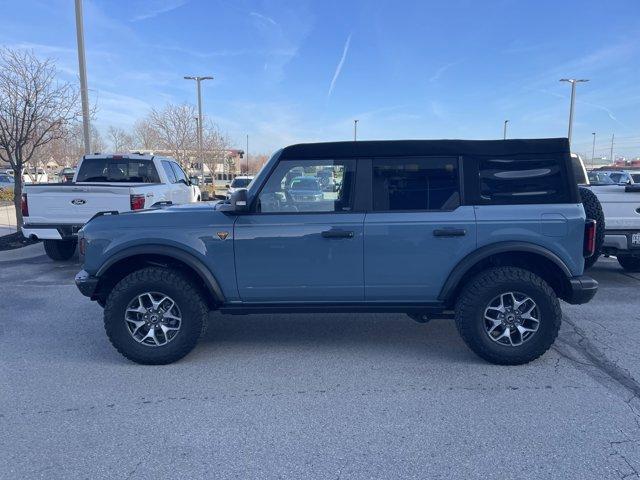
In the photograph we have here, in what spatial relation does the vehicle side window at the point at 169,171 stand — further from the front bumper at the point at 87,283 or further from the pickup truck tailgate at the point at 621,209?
the pickup truck tailgate at the point at 621,209

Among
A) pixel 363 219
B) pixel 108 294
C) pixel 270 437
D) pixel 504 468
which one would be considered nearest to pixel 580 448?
pixel 504 468

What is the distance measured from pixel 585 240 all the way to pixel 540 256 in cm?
Answer: 44

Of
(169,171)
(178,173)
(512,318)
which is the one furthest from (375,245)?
(178,173)

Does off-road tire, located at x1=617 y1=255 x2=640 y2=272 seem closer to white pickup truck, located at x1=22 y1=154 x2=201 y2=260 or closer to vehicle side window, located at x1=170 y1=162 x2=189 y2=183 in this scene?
white pickup truck, located at x1=22 y1=154 x2=201 y2=260

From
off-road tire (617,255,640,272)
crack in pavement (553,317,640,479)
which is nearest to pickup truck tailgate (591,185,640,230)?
off-road tire (617,255,640,272)

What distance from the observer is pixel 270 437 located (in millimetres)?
3074

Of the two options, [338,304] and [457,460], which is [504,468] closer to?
[457,460]

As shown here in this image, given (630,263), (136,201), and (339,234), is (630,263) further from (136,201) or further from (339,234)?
(136,201)

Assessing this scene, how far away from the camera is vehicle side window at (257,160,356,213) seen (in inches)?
163

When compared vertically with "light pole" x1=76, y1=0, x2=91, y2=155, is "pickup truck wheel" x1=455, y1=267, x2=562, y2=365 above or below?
below

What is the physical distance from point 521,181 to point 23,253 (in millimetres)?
9675

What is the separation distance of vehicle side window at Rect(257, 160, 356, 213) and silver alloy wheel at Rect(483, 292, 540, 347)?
154 cm

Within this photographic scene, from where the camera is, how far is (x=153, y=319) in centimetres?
418

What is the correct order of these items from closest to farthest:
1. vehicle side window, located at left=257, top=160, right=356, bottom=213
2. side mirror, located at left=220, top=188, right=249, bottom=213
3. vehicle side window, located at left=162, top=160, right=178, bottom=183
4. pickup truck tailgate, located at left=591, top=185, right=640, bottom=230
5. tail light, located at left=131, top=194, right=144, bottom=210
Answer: side mirror, located at left=220, top=188, right=249, bottom=213, vehicle side window, located at left=257, top=160, right=356, bottom=213, pickup truck tailgate, located at left=591, top=185, right=640, bottom=230, tail light, located at left=131, top=194, right=144, bottom=210, vehicle side window, located at left=162, top=160, right=178, bottom=183
